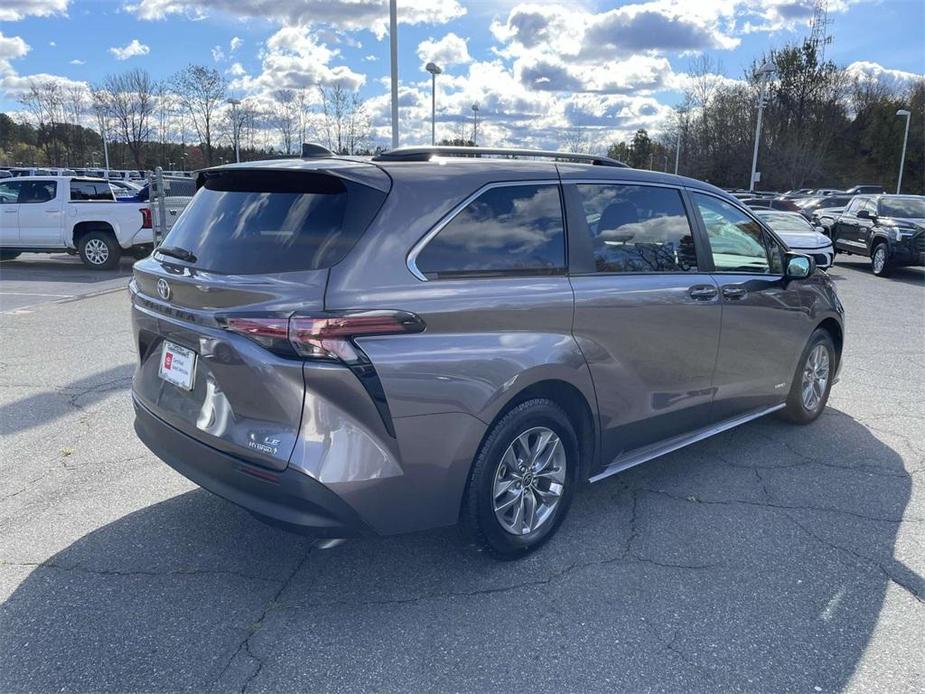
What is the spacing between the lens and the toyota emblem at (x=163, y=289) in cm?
305

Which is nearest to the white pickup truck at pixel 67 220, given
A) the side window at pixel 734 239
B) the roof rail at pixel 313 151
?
the roof rail at pixel 313 151

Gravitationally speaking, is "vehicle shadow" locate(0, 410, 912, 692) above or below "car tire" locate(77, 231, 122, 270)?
below

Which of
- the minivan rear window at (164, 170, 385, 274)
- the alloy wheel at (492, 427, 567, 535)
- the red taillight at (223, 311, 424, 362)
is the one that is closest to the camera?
the red taillight at (223, 311, 424, 362)

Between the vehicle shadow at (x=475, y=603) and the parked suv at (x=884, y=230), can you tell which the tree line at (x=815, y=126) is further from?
the vehicle shadow at (x=475, y=603)

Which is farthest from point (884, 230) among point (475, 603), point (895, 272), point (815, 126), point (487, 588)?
point (815, 126)

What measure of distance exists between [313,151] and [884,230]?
52.0 ft

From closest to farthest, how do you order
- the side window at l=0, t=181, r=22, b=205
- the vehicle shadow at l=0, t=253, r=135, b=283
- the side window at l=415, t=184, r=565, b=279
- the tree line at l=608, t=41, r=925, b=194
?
the side window at l=415, t=184, r=565, b=279, the vehicle shadow at l=0, t=253, r=135, b=283, the side window at l=0, t=181, r=22, b=205, the tree line at l=608, t=41, r=925, b=194

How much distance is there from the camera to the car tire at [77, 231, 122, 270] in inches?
561

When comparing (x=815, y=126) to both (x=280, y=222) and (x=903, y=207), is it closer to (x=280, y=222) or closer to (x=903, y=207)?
(x=903, y=207)

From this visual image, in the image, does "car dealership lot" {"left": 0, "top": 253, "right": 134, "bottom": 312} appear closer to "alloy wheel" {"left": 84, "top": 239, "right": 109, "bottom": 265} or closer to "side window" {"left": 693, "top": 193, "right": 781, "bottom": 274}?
"alloy wheel" {"left": 84, "top": 239, "right": 109, "bottom": 265}

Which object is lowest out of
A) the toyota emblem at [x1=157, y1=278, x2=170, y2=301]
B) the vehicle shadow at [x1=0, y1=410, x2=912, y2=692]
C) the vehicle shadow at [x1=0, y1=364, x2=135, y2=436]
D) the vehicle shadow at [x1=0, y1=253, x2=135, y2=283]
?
the vehicle shadow at [x1=0, y1=253, x2=135, y2=283]

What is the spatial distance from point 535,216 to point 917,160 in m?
65.8

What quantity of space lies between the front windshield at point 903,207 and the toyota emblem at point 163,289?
17.4 metres

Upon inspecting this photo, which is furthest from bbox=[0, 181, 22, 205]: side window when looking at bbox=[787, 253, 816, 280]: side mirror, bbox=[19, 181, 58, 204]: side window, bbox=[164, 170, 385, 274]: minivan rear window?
bbox=[787, 253, 816, 280]: side mirror
